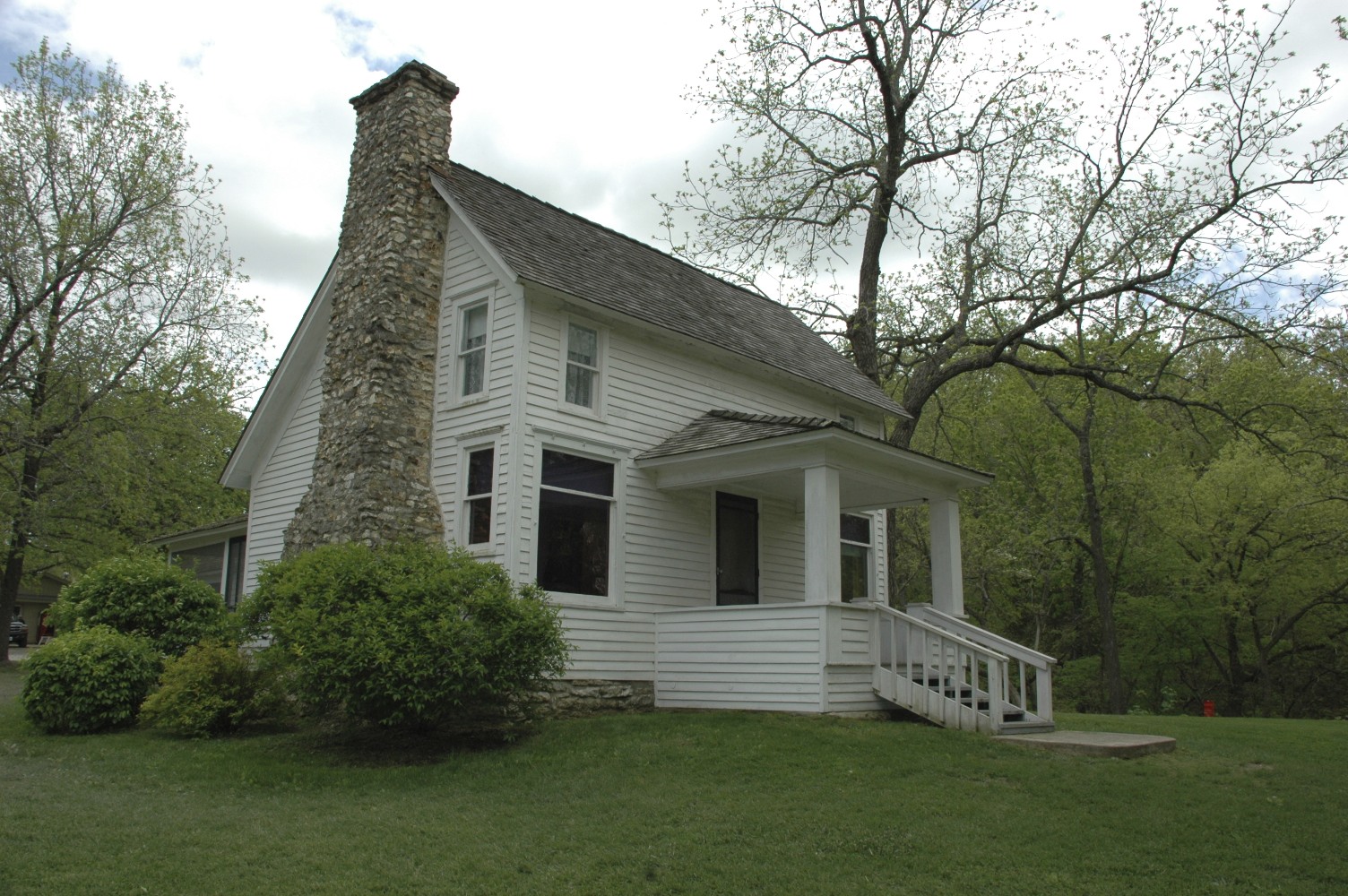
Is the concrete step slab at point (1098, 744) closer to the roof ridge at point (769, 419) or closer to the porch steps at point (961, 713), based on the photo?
the porch steps at point (961, 713)

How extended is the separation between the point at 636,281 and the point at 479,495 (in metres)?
4.47

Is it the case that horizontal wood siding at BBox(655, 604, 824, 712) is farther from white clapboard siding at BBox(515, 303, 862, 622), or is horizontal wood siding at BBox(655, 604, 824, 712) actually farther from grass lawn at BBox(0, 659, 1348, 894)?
grass lawn at BBox(0, 659, 1348, 894)

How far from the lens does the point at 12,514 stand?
23.6m

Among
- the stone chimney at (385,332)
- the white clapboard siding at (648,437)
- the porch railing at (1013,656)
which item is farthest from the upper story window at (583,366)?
the porch railing at (1013,656)

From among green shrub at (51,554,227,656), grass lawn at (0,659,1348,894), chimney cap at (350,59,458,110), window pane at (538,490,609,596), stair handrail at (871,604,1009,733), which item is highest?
chimney cap at (350,59,458,110)

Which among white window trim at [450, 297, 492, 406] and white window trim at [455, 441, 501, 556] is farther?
white window trim at [450, 297, 492, 406]

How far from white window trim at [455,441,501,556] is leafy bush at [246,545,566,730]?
4.96 ft

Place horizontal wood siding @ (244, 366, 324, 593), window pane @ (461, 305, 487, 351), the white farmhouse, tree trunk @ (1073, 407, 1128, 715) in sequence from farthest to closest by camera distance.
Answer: tree trunk @ (1073, 407, 1128, 715) < horizontal wood siding @ (244, 366, 324, 593) < window pane @ (461, 305, 487, 351) < the white farmhouse

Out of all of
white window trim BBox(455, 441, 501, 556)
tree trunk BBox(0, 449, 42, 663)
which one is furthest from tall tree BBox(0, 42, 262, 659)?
white window trim BBox(455, 441, 501, 556)

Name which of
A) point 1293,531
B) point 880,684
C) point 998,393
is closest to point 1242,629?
point 1293,531

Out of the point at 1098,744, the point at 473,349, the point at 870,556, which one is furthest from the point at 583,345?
the point at 1098,744

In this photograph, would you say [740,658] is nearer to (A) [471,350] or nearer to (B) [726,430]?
(B) [726,430]

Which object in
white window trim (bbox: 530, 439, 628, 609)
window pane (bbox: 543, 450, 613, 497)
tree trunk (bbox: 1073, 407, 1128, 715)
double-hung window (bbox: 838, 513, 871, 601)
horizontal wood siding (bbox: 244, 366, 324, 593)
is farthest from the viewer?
tree trunk (bbox: 1073, 407, 1128, 715)

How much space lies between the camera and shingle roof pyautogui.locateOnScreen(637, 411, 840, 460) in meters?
12.5
